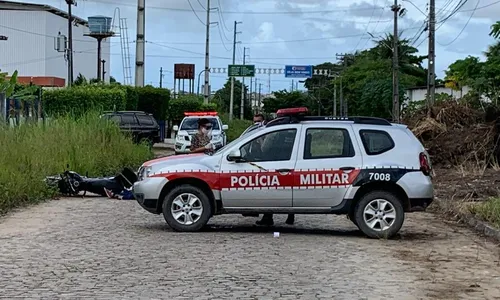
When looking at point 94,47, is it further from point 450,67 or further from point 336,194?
point 336,194

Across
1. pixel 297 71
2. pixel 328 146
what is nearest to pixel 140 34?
pixel 328 146

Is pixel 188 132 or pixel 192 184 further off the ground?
pixel 188 132

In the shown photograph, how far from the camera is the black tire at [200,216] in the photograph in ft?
40.9

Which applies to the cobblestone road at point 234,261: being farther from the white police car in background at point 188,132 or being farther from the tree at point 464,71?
the tree at point 464,71

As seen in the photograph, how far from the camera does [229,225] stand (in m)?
13.7

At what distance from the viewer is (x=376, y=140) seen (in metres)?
12.5

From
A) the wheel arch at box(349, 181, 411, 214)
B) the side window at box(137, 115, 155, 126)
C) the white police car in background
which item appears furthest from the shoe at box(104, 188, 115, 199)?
the side window at box(137, 115, 155, 126)

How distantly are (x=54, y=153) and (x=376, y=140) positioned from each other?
999 centimetres

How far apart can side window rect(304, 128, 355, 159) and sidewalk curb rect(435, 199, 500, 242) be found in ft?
8.85

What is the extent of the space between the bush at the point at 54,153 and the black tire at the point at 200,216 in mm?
3988

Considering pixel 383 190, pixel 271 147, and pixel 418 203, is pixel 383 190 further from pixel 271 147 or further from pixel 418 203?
pixel 271 147

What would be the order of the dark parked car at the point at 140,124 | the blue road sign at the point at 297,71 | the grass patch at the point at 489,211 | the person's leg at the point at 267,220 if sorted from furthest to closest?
the blue road sign at the point at 297,71, the dark parked car at the point at 140,124, the grass patch at the point at 489,211, the person's leg at the point at 267,220

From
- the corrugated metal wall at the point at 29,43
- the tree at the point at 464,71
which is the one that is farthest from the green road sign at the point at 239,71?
the corrugated metal wall at the point at 29,43

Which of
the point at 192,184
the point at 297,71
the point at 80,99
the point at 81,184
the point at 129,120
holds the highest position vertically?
the point at 297,71
